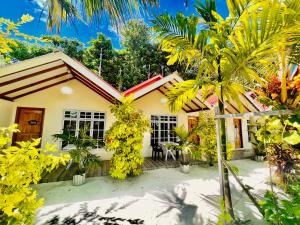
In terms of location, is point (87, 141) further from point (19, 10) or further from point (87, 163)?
point (19, 10)

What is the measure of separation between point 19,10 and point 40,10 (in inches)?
9.6

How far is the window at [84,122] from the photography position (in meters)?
8.05

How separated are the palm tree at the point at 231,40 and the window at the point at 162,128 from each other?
679 cm

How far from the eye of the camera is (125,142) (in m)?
5.74

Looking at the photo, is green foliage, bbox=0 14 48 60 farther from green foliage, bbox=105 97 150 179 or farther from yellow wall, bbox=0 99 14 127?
yellow wall, bbox=0 99 14 127

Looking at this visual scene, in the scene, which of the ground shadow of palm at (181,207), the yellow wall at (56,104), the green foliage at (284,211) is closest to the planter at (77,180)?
the ground shadow of palm at (181,207)

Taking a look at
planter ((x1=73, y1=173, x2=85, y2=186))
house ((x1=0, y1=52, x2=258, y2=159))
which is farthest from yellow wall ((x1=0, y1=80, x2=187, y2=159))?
planter ((x1=73, y1=173, x2=85, y2=186))

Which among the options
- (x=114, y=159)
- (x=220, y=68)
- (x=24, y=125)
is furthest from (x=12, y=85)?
(x=220, y=68)

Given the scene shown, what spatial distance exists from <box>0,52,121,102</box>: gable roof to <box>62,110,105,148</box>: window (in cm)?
184

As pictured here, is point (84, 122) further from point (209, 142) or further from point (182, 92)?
point (182, 92)

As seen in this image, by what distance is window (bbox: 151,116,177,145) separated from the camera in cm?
988

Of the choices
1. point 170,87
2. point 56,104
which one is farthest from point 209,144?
point 56,104

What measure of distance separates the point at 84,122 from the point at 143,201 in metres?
5.70

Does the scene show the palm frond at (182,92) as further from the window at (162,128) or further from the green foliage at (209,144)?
the window at (162,128)
